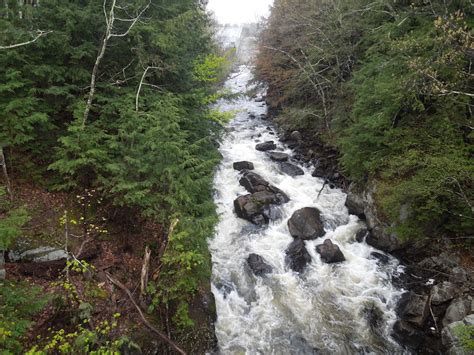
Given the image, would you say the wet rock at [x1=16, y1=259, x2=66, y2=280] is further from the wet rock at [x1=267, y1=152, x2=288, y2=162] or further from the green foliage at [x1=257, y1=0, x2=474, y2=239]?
the wet rock at [x1=267, y1=152, x2=288, y2=162]

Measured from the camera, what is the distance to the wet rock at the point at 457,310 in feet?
23.8

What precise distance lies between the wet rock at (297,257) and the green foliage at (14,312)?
25.5 ft

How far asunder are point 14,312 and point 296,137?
17803mm

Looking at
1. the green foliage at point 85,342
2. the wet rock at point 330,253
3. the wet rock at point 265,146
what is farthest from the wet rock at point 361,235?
the wet rock at point 265,146

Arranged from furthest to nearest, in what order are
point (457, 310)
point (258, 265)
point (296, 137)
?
point (296, 137) → point (258, 265) → point (457, 310)

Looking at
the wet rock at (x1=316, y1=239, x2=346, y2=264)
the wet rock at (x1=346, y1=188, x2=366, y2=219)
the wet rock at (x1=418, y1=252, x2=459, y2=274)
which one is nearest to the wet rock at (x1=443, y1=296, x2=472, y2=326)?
the wet rock at (x1=418, y1=252, x2=459, y2=274)

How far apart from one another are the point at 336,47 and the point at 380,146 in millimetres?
9504

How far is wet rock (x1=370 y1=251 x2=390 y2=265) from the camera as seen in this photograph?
33.4 feet

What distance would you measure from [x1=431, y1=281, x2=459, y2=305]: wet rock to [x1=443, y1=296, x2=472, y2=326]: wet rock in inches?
9.0

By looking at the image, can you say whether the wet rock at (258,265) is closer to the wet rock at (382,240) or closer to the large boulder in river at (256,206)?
the large boulder in river at (256,206)

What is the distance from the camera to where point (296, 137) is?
64.2ft

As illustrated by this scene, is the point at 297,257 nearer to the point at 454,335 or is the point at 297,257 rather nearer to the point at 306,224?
the point at 306,224

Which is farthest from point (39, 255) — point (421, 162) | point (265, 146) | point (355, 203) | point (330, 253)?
point (265, 146)

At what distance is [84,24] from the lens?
868 centimetres
